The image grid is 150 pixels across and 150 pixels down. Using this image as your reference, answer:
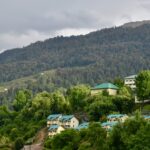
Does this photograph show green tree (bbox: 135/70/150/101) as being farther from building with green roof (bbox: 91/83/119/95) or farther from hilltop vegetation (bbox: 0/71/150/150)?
building with green roof (bbox: 91/83/119/95)

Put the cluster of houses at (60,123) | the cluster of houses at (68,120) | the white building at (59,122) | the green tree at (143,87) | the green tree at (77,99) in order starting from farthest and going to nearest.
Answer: the green tree at (77,99), the green tree at (143,87), the white building at (59,122), the cluster of houses at (60,123), the cluster of houses at (68,120)

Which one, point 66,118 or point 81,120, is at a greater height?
point 66,118

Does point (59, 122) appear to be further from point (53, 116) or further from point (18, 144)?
point (18, 144)

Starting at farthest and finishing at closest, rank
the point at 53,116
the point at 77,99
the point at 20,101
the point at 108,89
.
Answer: the point at 20,101
the point at 108,89
the point at 77,99
the point at 53,116

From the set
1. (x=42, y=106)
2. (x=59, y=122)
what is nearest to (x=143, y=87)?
(x=59, y=122)

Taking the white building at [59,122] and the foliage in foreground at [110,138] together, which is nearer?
the foliage in foreground at [110,138]

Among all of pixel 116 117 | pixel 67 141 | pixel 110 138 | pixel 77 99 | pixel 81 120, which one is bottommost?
pixel 67 141

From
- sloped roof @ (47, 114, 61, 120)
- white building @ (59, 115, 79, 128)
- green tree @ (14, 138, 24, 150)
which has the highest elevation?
sloped roof @ (47, 114, 61, 120)

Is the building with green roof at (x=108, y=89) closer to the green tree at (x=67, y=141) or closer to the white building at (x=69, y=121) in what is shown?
the white building at (x=69, y=121)

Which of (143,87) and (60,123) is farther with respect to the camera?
(60,123)

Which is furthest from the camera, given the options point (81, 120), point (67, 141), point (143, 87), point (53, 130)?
point (81, 120)

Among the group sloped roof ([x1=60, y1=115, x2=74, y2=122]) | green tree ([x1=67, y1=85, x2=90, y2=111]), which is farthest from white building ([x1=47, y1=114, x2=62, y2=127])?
green tree ([x1=67, y1=85, x2=90, y2=111])

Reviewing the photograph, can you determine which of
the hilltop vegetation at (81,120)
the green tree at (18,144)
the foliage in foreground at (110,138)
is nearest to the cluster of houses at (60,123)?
the hilltop vegetation at (81,120)

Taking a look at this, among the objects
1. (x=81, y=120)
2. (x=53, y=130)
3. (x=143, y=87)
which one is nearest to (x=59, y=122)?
(x=81, y=120)
